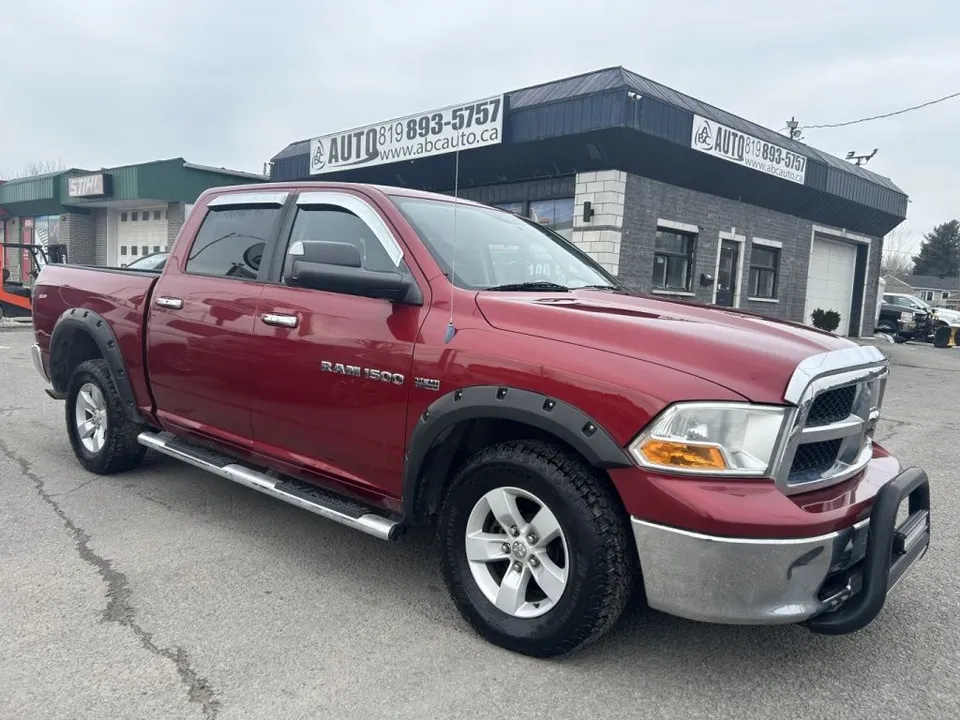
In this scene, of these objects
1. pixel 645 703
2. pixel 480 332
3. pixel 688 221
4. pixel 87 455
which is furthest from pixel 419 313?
pixel 688 221

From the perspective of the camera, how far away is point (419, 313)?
10.1 ft

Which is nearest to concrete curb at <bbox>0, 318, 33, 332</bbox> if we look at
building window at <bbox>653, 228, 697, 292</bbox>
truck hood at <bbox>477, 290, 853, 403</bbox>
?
building window at <bbox>653, 228, 697, 292</bbox>

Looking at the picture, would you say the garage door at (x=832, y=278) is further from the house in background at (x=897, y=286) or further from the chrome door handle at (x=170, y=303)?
the house in background at (x=897, y=286)

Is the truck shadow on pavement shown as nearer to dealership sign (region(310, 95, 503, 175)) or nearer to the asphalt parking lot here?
the asphalt parking lot

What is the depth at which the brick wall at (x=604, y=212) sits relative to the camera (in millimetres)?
13461

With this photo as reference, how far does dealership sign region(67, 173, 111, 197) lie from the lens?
25.0 m

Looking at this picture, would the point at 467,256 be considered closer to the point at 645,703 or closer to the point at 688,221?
the point at 645,703

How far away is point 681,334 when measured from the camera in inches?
101

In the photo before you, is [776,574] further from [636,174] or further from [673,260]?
[673,260]

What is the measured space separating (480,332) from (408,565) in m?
1.43

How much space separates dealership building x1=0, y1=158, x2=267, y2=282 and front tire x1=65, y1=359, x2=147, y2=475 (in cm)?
1853

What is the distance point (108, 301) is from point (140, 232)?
81.0 feet

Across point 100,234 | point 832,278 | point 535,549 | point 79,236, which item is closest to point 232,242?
point 535,549

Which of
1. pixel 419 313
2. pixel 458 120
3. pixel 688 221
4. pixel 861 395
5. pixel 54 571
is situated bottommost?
pixel 54 571
